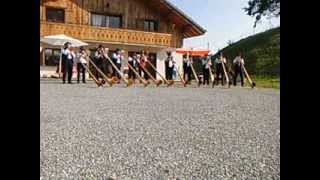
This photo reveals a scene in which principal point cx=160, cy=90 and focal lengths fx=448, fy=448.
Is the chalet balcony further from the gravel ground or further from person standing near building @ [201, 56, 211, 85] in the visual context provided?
the gravel ground

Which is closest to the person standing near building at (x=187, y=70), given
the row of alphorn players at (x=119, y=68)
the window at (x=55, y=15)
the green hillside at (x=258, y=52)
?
the row of alphorn players at (x=119, y=68)

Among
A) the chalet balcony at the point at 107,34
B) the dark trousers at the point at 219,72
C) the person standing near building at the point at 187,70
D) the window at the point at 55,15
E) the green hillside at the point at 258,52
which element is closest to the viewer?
the dark trousers at the point at 219,72

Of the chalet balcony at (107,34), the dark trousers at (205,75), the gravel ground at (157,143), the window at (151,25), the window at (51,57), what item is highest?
the window at (151,25)

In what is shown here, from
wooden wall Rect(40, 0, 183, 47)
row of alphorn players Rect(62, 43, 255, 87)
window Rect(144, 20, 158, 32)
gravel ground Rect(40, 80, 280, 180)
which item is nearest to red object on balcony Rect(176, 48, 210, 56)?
wooden wall Rect(40, 0, 183, 47)

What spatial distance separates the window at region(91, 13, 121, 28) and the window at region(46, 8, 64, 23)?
193 cm

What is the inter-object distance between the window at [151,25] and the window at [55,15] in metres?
5.53

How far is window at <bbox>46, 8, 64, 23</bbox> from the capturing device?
84.1 ft

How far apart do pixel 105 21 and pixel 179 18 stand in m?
4.81

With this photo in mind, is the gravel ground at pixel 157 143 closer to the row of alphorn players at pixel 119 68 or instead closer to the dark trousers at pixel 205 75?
the row of alphorn players at pixel 119 68

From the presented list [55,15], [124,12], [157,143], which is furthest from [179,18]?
[157,143]

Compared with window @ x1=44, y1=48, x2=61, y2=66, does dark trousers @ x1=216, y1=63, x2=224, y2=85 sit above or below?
below

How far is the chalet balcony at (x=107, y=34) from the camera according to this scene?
79.9 feet
